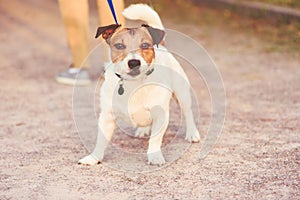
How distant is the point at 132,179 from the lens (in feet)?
9.43

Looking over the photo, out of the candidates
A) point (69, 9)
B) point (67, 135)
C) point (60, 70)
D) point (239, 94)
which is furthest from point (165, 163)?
point (60, 70)

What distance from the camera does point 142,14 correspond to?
3029 millimetres

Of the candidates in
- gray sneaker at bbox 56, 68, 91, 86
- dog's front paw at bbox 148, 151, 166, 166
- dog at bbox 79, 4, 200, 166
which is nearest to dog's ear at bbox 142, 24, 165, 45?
dog at bbox 79, 4, 200, 166

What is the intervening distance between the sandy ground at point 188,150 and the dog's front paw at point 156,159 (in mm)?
50

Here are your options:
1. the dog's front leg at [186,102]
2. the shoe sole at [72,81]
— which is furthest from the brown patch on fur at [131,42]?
the shoe sole at [72,81]

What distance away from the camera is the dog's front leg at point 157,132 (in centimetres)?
299

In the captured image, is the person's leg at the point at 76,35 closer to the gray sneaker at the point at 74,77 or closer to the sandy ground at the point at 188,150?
the gray sneaker at the point at 74,77

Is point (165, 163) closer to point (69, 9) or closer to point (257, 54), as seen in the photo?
point (69, 9)

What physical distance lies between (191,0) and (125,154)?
4914 mm

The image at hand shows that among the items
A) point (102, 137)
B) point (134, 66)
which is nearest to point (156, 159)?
point (102, 137)

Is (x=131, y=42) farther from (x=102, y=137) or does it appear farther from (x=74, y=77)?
(x=74, y=77)

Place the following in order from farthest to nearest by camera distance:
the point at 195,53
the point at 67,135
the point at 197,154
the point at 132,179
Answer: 1. the point at 195,53
2. the point at 67,135
3. the point at 197,154
4. the point at 132,179

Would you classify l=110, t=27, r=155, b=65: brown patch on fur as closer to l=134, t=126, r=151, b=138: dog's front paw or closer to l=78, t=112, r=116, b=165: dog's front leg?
l=78, t=112, r=116, b=165: dog's front leg

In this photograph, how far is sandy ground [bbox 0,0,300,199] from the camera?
2.75 meters
